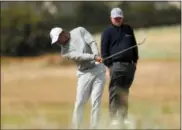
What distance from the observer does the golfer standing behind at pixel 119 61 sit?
6875 millimetres

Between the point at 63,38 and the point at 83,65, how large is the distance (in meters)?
0.48

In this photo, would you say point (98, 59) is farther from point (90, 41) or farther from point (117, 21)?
point (117, 21)

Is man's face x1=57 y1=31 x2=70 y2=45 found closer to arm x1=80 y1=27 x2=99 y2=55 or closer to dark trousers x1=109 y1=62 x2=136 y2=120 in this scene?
arm x1=80 y1=27 x2=99 y2=55

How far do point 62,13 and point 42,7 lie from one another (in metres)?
2.13

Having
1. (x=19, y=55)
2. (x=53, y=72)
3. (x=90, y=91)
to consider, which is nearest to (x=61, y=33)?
(x=90, y=91)

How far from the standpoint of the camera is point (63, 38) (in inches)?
277

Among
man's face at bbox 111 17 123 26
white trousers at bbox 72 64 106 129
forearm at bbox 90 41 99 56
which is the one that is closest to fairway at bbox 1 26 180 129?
white trousers at bbox 72 64 106 129

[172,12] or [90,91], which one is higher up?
[172,12]

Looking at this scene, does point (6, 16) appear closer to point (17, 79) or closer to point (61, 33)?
point (17, 79)

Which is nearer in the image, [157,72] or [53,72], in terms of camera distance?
[157,72]

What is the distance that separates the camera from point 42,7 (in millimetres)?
20281

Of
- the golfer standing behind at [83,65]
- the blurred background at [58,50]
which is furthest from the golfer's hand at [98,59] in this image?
the blurred background at [58,50]

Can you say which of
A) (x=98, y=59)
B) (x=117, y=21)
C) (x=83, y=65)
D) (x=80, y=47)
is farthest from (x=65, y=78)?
(x=117, y=21)

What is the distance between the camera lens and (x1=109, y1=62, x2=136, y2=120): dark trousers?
7051 mm
